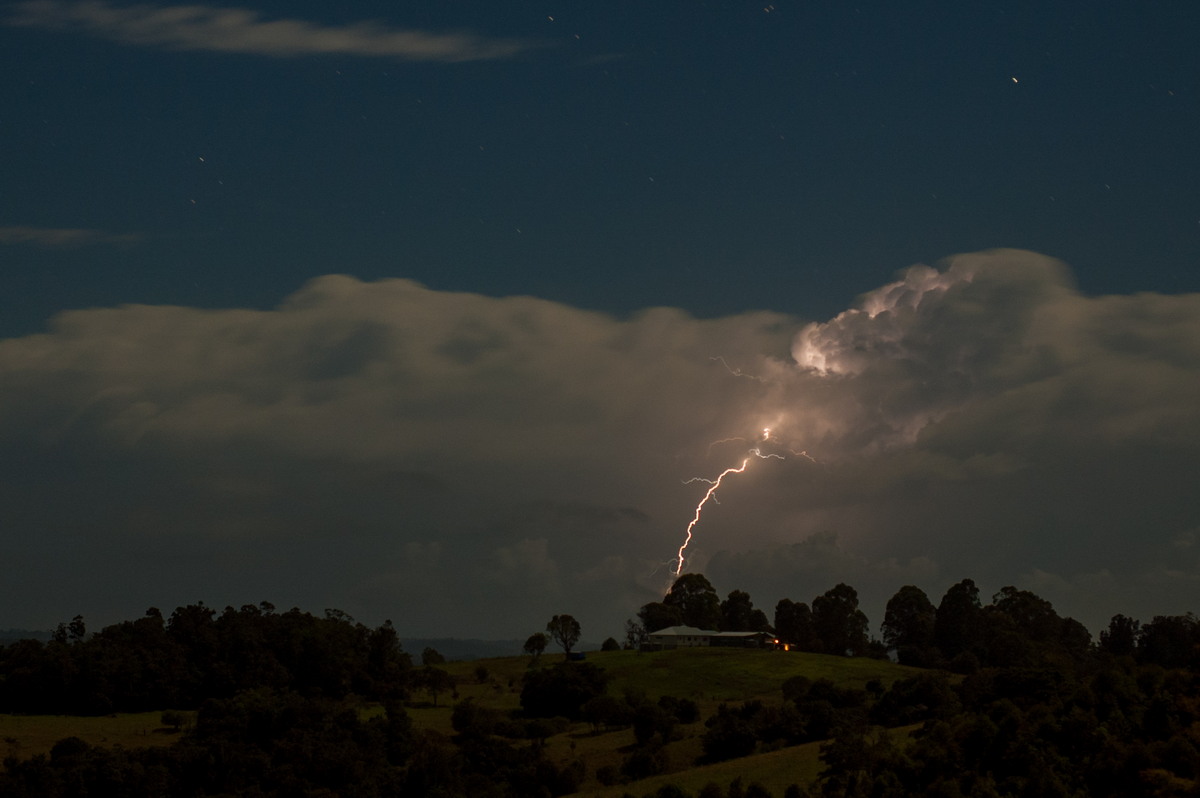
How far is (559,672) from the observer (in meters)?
103

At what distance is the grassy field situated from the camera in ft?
232

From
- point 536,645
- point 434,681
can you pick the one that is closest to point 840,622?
point 536,645

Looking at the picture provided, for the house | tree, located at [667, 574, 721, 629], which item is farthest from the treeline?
tree, located at [667, 574, 721, 629]

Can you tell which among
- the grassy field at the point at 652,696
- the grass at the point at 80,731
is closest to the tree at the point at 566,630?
the grassy field at the point at 652,696

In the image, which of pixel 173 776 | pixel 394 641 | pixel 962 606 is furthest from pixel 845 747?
pixel 962 606

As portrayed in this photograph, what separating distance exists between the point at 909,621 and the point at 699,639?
28.3 meters

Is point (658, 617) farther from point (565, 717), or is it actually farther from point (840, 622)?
point (565, 717)

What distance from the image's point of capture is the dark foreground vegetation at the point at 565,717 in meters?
57.8

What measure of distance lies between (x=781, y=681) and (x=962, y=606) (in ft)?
157

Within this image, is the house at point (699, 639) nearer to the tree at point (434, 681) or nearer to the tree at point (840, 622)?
the tree at point (840, 622)

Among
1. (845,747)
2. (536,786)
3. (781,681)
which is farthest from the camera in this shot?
(781,681)

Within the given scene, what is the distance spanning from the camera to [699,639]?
15625 centimetres

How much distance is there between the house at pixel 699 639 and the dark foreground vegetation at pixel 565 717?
18.8 m

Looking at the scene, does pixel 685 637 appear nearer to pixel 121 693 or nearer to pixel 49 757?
pixel 121 693
